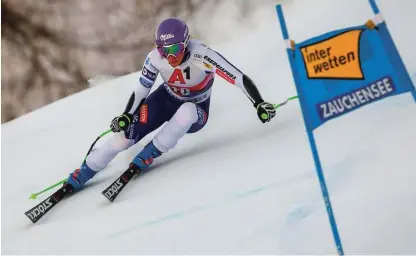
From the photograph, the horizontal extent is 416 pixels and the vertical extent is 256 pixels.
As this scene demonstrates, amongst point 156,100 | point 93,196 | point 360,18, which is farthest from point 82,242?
point 360,18

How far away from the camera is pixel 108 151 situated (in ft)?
5.82

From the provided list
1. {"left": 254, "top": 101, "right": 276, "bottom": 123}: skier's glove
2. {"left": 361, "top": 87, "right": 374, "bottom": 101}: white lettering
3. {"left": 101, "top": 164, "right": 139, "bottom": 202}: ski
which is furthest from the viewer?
{"left": 101, "top": 164, "right": 139, "bottom": 202}: ski

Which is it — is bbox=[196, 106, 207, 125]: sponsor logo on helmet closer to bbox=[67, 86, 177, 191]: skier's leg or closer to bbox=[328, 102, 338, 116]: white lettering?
bbox=[67, 86, 177, 191]: skier's leg

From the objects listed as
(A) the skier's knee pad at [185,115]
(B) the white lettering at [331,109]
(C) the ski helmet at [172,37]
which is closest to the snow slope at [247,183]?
(A) the skier's knee pad at [185,115]

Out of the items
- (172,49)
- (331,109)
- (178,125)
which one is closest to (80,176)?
(178,125)

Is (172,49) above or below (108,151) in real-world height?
above

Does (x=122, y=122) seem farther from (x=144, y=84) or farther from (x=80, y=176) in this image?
(x=80, y=176)

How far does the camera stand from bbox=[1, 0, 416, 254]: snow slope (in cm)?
125

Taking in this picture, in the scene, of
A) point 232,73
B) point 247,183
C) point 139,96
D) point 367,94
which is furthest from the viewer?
point 139,96

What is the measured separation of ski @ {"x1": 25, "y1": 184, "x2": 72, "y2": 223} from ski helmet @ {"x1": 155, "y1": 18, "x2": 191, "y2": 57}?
23.3 inches

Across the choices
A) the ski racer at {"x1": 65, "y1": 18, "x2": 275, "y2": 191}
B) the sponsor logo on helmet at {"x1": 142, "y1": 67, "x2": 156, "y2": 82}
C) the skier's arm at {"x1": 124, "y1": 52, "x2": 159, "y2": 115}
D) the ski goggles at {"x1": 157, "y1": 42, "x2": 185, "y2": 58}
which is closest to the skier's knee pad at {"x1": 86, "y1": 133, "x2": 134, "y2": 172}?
the ski racer at {"x1": 65, "y1": 18, "x2": 275, "y2": 191}

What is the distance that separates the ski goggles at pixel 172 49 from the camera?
62.2 inches

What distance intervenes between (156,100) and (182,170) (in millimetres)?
258

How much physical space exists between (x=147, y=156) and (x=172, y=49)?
0.36m
